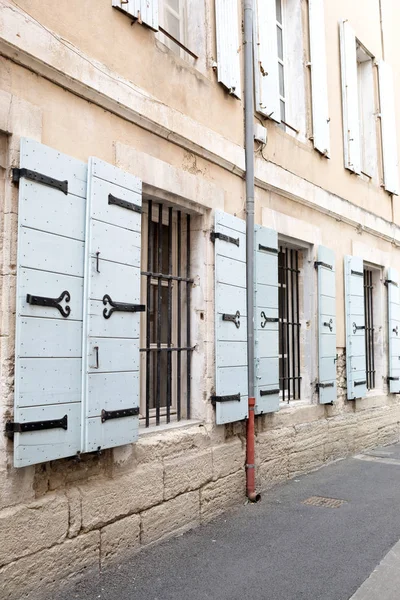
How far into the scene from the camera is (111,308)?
148 inches

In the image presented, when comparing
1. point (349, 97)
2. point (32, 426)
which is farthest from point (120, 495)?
point (349, 97)

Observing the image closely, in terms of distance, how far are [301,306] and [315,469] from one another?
67.5 inches

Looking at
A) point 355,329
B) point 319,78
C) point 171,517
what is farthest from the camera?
point 355,329

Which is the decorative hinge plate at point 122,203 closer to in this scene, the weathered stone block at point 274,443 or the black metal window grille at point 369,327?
the weathered stone block at point 274,443

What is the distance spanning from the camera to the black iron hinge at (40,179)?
3246mm

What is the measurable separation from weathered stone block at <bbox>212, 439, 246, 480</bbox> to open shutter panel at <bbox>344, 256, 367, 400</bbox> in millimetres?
2421

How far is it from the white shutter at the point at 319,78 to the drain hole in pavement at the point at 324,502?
3.70 metres

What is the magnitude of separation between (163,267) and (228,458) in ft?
5.37

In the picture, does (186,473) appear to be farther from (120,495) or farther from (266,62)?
(266,62)

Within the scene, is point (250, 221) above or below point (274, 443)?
above

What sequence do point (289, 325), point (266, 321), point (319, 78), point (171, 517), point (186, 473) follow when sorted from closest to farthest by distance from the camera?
1. point (171, 517)
2. point (186, 473)
3. point (266, 321)
4. point (289, 325)
5. point (319, 78)

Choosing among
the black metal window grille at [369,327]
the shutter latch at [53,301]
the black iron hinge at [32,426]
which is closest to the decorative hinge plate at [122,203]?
the shutter latch at [53,301]

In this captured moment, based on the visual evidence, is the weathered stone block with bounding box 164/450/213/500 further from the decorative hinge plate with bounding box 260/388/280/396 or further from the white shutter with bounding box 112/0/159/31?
the white shutter with bounding box 112/0/159/31

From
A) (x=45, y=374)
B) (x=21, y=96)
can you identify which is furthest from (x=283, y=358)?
(x=21, y=96)
